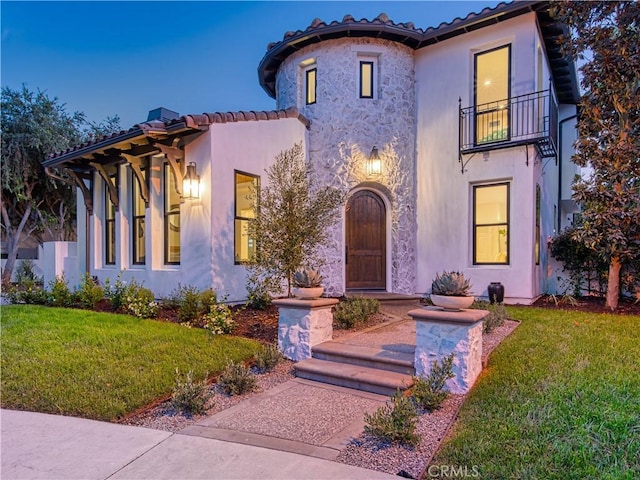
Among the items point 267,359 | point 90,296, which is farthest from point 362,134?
point 90,296

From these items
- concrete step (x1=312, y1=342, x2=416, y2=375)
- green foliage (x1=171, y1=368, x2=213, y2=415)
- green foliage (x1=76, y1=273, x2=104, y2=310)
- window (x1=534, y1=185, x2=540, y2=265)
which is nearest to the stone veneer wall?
window (x1=534, y1=185, x2=540, y2=265)

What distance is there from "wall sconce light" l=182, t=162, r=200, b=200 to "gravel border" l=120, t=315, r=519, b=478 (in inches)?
165

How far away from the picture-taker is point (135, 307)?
6.80 m

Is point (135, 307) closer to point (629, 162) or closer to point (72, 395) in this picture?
point (72, 395)

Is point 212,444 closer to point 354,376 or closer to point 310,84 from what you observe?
point 354,376

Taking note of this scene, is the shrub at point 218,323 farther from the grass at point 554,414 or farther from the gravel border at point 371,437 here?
the grass at point 554,414

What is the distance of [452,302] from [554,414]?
129 centimetres

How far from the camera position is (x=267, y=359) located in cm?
482

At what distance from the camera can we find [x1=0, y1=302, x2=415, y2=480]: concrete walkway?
8.91 feet

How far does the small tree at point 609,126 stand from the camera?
6969mm

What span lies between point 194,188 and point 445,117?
20.2ft

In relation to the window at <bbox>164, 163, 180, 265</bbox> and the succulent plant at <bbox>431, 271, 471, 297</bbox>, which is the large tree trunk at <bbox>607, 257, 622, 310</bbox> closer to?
the succulent plant at <bbox>431, 271, 471, 297</bbox>

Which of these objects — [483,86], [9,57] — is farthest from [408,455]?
[9,57]

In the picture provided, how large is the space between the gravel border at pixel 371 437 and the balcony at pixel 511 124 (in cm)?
564
